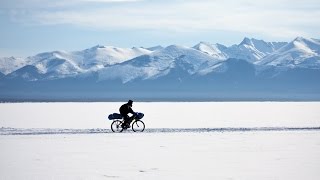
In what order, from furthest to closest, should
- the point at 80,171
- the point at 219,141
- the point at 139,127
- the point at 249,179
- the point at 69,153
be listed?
the point at 139,127 < the point at 219,141 < the point at 69,153 < the point at 80,171 < the point at 249,179

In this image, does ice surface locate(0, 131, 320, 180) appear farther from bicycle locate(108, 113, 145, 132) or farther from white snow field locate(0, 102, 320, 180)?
bicycle locate(108, 113, 145, 132)

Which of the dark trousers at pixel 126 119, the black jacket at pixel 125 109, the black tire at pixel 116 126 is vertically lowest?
the black tire at pixel 116 126

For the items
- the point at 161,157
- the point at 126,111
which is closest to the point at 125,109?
the point at 126,111

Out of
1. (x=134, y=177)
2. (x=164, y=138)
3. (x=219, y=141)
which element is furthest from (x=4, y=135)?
(x=134, y=177)

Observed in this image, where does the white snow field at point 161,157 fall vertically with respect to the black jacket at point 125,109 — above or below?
below

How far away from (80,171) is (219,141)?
9394 millimetres

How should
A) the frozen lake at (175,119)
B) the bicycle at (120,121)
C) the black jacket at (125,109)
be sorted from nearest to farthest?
the black jacket at (125,109)
the bicycle at (120,121)
the frozen lake at (175,119)

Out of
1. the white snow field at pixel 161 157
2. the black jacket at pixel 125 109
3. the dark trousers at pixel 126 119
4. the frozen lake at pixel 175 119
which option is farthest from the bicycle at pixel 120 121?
the white snow field at pixel 161 157

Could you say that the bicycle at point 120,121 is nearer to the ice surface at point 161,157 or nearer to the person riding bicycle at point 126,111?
the person riding bicycle at point 126,111

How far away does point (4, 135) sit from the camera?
2506 centimetres

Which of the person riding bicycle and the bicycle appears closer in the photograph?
the person riding bicycle

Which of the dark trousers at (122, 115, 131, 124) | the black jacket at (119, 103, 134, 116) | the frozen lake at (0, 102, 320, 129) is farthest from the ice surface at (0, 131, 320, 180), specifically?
the frozen lake at (0, 102, 320, 129)

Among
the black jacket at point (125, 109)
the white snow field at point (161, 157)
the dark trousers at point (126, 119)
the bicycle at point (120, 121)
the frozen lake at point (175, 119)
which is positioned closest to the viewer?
the white snow field at point (161, 157)

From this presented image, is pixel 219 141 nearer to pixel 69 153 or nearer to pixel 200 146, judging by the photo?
pixel 200 146
